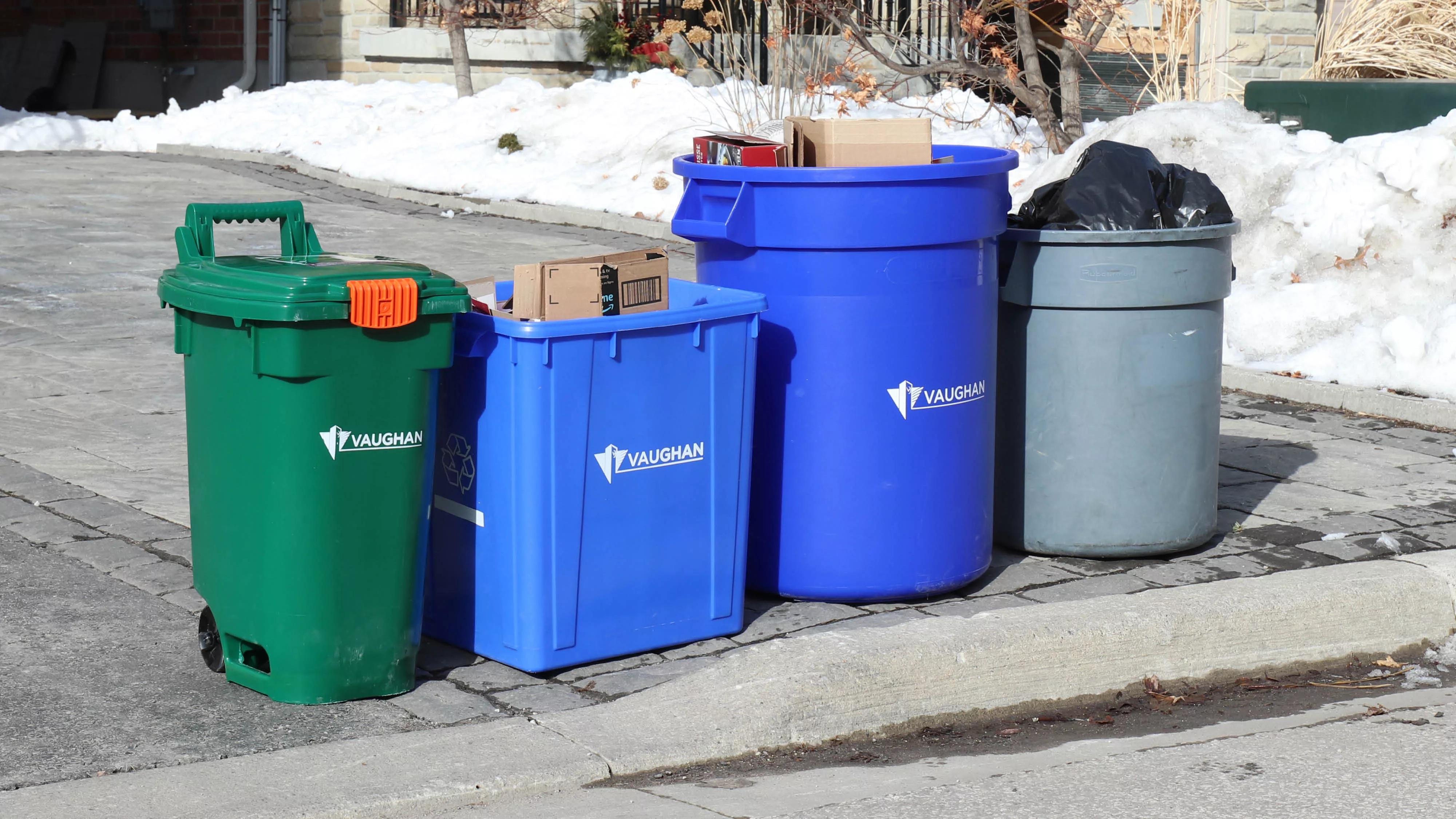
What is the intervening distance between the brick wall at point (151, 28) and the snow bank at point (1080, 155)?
2466mm

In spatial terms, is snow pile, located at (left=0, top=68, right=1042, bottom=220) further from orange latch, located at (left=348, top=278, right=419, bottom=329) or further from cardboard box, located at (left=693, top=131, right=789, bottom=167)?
orange latch, located at (left=348, top=278, right=419, bottom=329)

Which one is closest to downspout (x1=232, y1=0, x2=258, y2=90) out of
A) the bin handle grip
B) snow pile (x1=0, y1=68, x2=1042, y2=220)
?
snow pile (x1=0, y1=68, x2=1042, y2=220)

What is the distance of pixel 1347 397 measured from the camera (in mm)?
7633

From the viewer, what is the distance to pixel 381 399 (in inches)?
149

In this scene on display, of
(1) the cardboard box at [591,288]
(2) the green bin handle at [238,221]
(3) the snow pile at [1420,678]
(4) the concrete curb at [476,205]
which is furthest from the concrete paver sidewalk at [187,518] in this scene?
(4) the concrete curb at [476,205]

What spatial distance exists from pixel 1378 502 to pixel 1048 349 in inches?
67.2

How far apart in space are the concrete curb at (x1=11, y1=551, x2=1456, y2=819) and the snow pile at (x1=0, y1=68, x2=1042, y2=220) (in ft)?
29.9

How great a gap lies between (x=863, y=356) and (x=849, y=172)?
0.52 metres

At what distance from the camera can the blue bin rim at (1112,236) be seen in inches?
195

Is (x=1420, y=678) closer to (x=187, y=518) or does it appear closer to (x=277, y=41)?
(x=187, y=518)

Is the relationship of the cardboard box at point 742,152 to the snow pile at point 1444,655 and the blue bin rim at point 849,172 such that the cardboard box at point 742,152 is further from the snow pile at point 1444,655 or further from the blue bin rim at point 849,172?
the snow pile at point 1444,655

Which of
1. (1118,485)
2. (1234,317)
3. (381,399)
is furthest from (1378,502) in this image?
(381,399)

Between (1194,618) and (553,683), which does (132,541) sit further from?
(1194,618)

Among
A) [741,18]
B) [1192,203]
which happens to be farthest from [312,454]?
[741,18]
